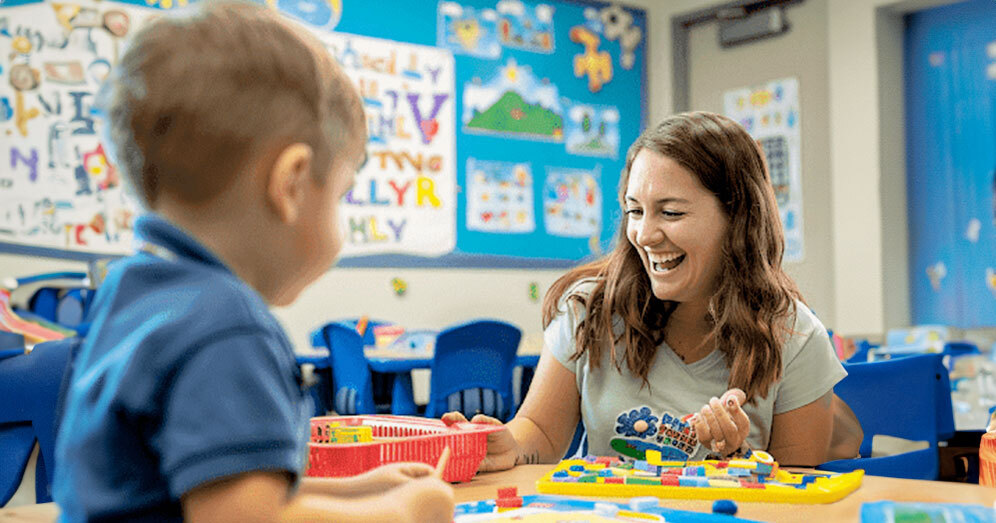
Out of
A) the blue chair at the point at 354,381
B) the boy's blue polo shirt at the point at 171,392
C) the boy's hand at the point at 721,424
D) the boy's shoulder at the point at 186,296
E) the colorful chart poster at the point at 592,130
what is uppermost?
the colorful chart poster at the point at 592,130

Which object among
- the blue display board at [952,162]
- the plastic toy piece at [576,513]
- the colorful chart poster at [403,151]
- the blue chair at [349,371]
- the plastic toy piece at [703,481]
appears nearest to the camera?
the plastic toy piece at [576,513]

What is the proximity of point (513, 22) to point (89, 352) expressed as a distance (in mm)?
→ 5972

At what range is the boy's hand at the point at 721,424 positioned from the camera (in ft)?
4.20

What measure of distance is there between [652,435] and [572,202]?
16.5ft

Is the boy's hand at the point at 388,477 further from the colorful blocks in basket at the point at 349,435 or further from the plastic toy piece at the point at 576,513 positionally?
the colorful blocks in basket at the point at 349,435

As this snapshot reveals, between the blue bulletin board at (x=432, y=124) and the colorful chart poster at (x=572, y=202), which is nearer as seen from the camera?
the blue bulletin board at (x=432, y=124)

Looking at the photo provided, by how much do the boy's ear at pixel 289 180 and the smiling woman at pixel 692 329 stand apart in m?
0.92

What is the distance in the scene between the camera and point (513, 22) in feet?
20.6

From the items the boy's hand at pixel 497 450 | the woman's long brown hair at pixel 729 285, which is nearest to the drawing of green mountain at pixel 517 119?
the woman's long brown hair at pixel 729 285

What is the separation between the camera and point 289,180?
567mm

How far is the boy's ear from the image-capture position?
56cm

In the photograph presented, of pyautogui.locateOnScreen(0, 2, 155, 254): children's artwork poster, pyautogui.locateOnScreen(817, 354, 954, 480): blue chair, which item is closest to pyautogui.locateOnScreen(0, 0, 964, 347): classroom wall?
pyautogui.locateOnScreen(0, 2, 155, 254): children's artwork poster

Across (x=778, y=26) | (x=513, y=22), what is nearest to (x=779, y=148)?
(x=778, y=26)

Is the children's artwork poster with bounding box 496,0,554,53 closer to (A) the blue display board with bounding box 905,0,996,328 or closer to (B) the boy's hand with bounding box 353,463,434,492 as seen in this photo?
(A) the blue display board with bounding box 905,0,996,328
